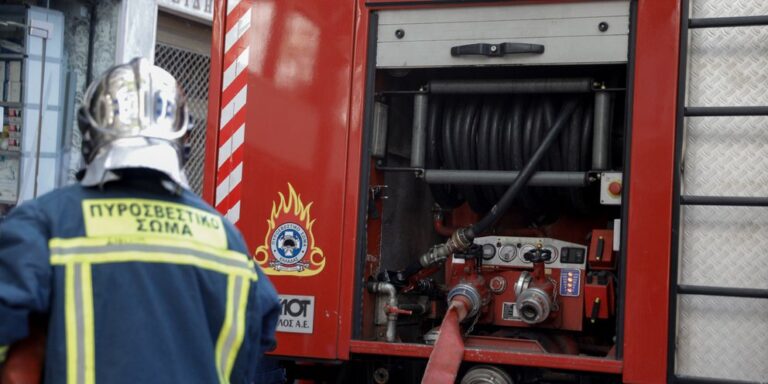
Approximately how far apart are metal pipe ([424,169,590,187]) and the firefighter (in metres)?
1.89

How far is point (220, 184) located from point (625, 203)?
1.80 m

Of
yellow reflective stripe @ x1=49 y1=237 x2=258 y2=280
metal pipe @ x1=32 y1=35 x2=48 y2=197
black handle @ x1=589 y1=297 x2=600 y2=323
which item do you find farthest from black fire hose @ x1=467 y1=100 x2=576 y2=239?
metal pipe @ x1=32 y1=35 x2=48 y2=197

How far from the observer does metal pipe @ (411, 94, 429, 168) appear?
4793 millimetres

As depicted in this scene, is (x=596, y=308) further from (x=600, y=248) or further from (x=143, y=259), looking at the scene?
(x=143, y=259)

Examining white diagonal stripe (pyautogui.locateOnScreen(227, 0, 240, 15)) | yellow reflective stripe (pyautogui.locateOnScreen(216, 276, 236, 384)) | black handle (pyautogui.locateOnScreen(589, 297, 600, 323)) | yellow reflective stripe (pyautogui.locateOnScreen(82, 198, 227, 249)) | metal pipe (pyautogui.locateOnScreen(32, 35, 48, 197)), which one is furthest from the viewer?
metal pipe (pyautogui.locateOnScreen(32, 35, 48, 197))

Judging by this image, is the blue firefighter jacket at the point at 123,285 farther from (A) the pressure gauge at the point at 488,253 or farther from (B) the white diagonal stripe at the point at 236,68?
(A) the pressure gauge at the point at 488,253

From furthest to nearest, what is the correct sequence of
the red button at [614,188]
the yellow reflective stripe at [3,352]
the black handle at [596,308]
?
1. the black handle at [596,308]
2. the red button at [614,188]
3. the yellow reflective stripe at [3,352]

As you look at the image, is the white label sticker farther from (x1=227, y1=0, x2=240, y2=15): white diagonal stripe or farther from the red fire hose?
(x1=227, y1=0, x2=240, y2=15): white diagonal stripe

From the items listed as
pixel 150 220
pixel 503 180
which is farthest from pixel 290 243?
pixel 150 220

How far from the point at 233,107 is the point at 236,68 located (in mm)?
178

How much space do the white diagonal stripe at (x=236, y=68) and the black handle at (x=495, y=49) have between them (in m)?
0.98

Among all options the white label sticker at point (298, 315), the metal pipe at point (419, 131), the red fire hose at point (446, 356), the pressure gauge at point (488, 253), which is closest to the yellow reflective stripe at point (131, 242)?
the red fire hose at point (446, 356)

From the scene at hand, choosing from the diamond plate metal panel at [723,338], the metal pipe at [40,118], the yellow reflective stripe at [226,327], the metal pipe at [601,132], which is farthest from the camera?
the metal pipe at [40,118]

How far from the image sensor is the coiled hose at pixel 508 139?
4.67 meters
